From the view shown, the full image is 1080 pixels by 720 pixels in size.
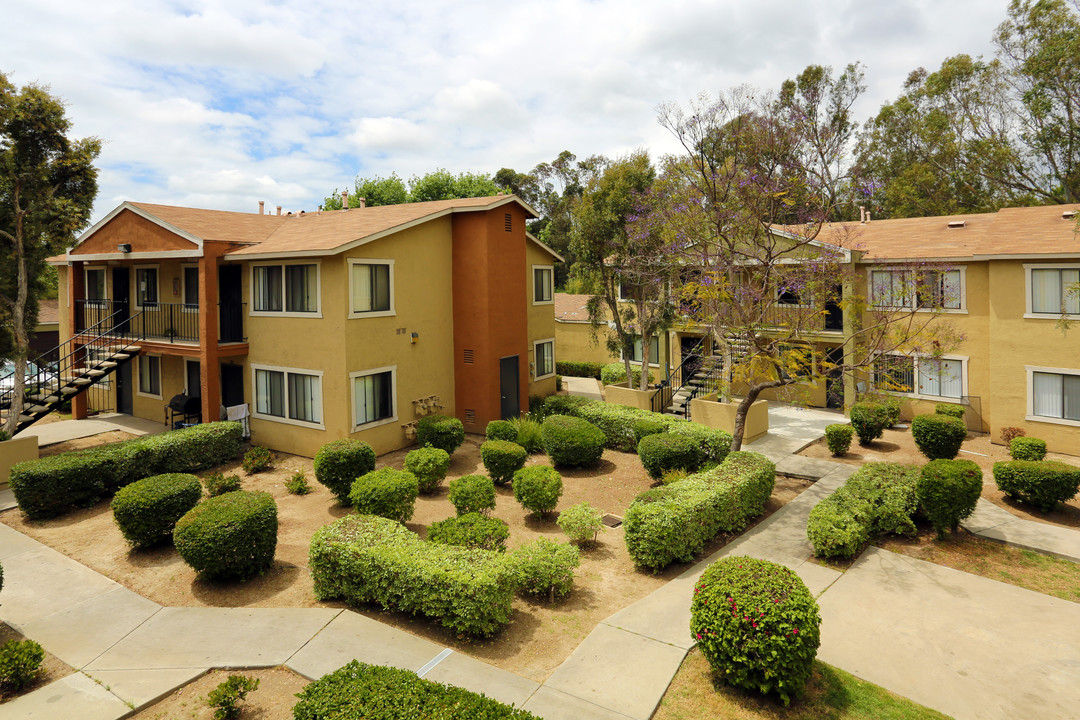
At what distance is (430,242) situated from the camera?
60.2ft

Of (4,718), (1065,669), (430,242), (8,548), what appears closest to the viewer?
(4,718)

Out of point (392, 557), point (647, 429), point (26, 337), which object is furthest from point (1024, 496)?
point (26, 337)

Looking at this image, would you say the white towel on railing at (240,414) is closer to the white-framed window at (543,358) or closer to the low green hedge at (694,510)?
the white-framed window at (543,358)

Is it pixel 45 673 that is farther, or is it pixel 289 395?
pixel 289 395

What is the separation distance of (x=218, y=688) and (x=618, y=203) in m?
18.7

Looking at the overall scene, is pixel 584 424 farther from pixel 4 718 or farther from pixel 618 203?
pixel 4 718

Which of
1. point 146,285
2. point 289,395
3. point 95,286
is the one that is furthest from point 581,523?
point 95,286

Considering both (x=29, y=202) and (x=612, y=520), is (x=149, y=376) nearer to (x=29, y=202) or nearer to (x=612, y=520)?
(x=29, y=202)

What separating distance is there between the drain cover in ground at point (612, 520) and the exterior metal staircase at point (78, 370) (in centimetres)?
1537

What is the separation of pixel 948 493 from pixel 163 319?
2196 centimetres

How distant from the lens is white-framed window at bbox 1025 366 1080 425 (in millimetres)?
17562

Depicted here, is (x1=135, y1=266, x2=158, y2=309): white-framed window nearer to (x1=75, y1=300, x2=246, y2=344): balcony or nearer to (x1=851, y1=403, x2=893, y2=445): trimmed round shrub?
(x1=75, y1=300, x2=246, y2=344): balcony

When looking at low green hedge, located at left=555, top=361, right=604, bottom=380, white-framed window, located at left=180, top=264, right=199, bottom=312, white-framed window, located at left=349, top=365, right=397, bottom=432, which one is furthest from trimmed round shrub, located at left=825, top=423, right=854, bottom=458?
white-framed window, located at left=180, top=264, right=199, bottom=312

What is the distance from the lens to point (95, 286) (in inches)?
877
